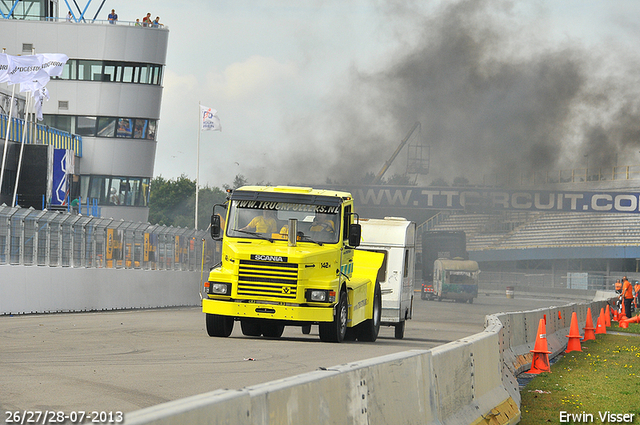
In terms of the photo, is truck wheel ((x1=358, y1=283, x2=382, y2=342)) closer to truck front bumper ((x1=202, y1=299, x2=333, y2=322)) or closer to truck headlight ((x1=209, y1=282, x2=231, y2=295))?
truck front bumper ((x1=202, y1=299, x2=333, y2=322))

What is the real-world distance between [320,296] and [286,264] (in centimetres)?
85

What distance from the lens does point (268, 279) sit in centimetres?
1675

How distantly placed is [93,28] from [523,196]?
124ft

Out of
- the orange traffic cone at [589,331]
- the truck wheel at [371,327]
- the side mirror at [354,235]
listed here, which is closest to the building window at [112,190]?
the orange traffic cone at [589,331]

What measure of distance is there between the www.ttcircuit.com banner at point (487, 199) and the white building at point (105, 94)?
785 inches

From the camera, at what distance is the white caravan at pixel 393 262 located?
2156cm

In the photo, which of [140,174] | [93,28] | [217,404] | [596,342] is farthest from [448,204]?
[217,404]

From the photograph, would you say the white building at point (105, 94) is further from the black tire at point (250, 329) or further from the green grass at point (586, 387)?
the green grass at point (586, 387)

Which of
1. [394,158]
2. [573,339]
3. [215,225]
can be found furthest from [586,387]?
[394,158]

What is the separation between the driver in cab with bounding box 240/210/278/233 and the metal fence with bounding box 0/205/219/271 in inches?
382

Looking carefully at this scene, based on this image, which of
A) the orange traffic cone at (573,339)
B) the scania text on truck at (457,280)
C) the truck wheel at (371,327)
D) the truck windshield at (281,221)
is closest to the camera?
the truck windshield at (281,221)

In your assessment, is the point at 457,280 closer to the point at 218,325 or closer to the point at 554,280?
the point at 554,280

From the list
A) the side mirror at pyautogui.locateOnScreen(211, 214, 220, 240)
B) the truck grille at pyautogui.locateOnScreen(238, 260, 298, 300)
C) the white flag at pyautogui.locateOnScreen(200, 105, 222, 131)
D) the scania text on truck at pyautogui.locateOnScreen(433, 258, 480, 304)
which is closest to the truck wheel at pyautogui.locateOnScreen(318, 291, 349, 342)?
the truck grille at pyautogui.locateOnScreen(238, 260, 298, 300)

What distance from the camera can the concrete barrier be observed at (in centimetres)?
2453
